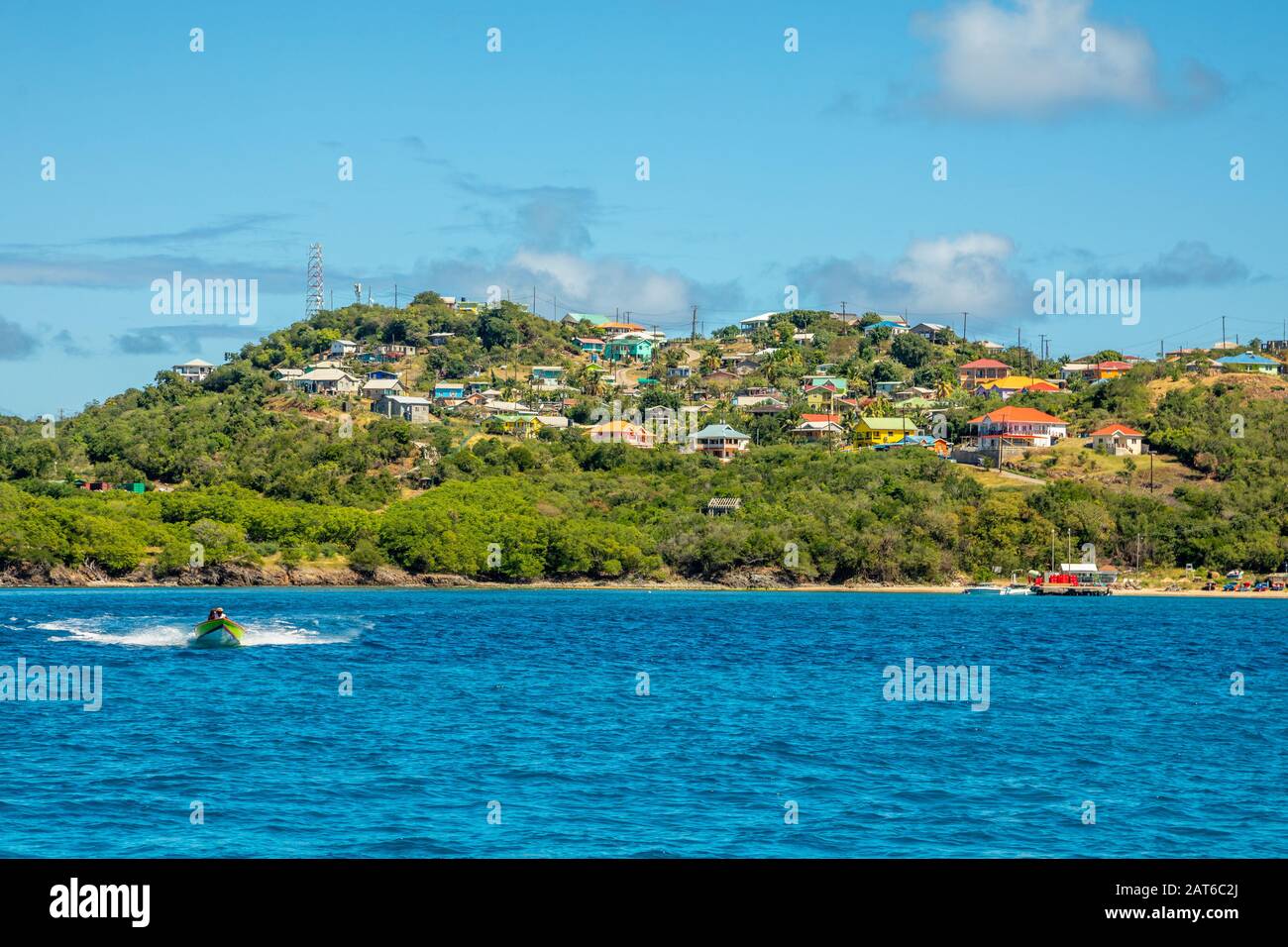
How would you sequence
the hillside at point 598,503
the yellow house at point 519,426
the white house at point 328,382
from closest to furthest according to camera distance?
1. the hillside at point 598,503
2. the yellow house at point 519,426
3. the white house at point 328,382

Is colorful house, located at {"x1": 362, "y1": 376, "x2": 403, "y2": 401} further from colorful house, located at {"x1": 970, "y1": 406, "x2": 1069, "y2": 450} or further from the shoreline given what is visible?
colorful house, located at {"x1": 970, "y1": 406, "x2": 1069, "y2": 450}

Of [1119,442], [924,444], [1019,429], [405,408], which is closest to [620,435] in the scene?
[405,408]

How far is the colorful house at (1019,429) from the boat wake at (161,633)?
95560mm

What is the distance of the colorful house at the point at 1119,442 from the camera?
152 m

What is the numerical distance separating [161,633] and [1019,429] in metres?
107

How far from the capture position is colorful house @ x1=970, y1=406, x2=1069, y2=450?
154m

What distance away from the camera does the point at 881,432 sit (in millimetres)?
167500

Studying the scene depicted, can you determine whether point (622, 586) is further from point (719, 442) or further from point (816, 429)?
point (816, 429)

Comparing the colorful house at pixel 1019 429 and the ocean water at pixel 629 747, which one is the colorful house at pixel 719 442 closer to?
the colorful house at pixel 1019 429

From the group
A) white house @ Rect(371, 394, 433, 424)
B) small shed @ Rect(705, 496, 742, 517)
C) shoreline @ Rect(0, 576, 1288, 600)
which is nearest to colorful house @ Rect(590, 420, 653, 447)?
white house @ Rect(371, 394, 433, 424)

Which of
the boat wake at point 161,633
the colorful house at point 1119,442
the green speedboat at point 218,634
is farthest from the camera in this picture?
the colorful house at point 1119,442

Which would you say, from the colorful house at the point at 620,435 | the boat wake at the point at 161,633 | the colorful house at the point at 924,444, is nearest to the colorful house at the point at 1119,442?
the colorful house at the point at 924,444
